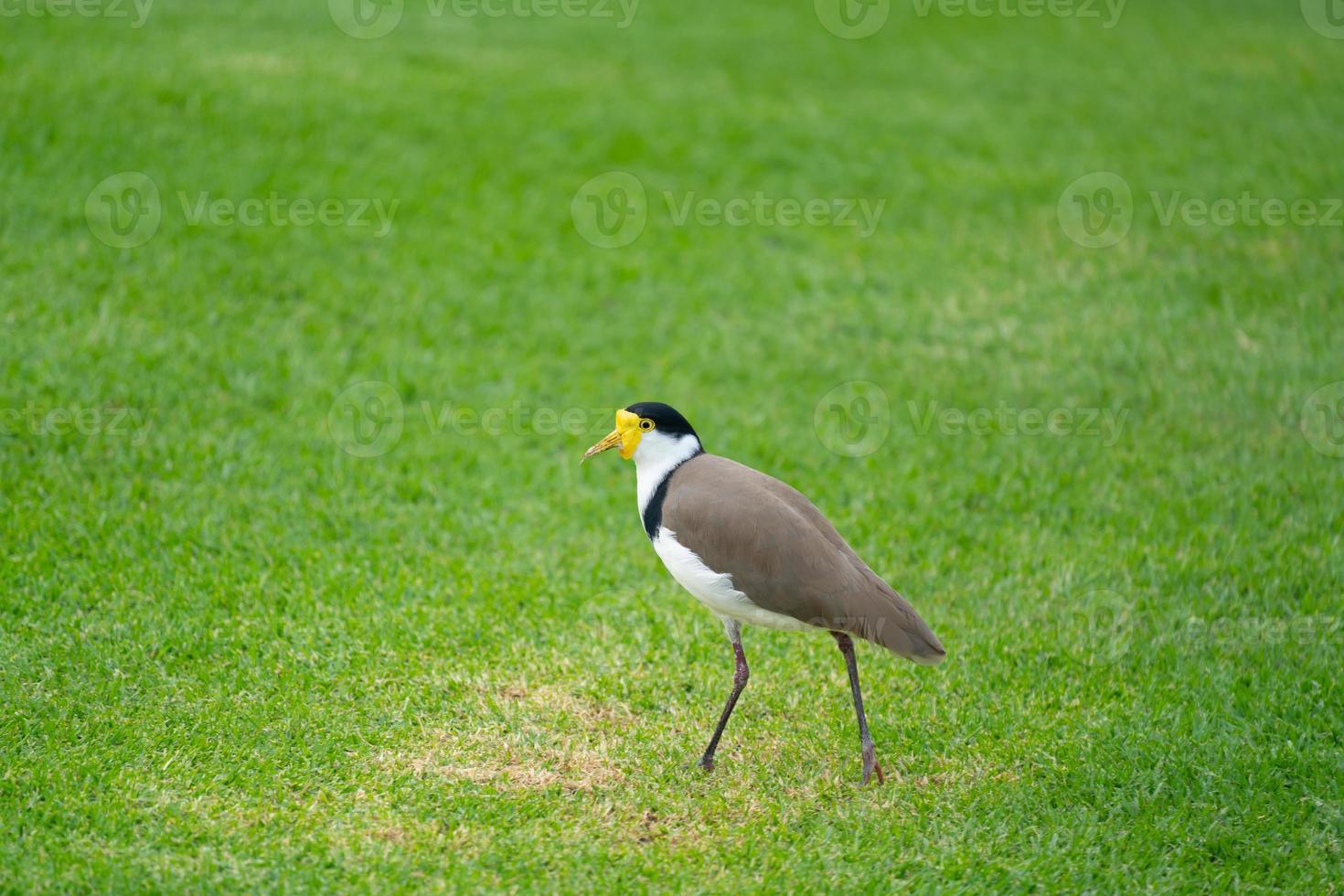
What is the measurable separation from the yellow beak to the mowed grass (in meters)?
1.34

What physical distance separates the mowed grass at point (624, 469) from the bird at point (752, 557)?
72cm

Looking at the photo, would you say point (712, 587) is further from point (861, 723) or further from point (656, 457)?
point (861, 723)

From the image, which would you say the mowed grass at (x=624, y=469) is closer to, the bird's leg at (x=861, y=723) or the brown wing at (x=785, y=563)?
the bird's leg at (x=861, y=723)

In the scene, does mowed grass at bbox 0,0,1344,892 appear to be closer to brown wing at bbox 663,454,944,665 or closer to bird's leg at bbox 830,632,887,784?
bird's leg at bbox 830,632,887,784

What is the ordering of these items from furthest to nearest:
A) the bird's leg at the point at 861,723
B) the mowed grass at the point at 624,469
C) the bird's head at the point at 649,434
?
the bird's head at the point at 649,434, the bird's leg at the point at 861,723, the mowed grass at the point at 624,469

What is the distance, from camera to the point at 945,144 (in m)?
13.0

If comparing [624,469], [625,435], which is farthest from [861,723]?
[624,469]

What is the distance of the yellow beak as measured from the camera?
5656 mm

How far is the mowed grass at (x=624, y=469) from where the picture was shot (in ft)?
17.3

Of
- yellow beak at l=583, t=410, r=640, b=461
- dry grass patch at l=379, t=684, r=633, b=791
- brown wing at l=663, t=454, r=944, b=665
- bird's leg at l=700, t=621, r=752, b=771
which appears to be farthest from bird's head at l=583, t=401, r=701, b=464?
dry grass patch at l=379, t=684, r=633, b=791

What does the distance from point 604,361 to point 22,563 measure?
4420 millimetres

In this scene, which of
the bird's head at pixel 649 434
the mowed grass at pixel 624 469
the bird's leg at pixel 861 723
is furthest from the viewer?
the bird's head at pixel 649 434

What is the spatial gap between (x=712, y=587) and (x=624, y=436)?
0.86 meters

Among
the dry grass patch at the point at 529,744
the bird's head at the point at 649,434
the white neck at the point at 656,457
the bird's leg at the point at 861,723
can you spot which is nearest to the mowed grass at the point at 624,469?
the dry grass patch at the point at 529,744
